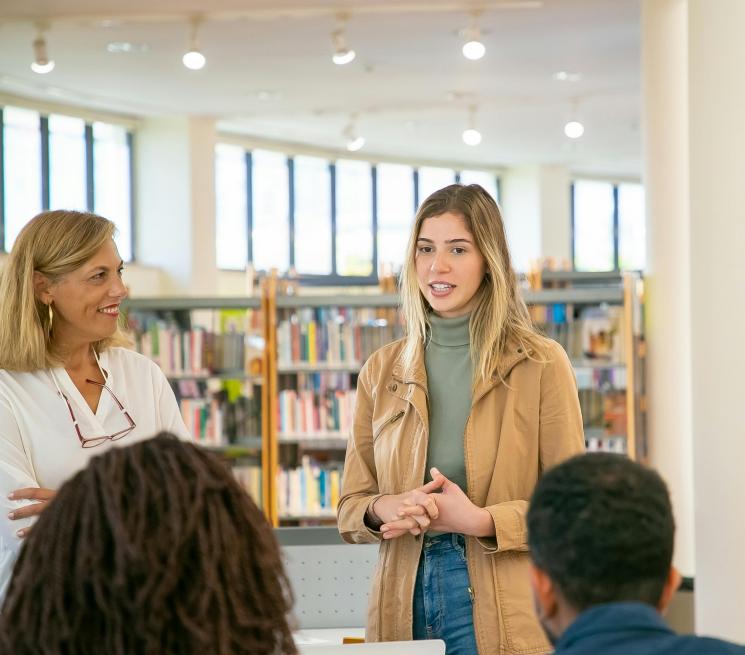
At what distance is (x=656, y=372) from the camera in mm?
7039

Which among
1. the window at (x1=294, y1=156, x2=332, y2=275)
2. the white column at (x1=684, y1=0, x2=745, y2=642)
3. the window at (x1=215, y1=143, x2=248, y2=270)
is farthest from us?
the window at (x1=294, y1=156, x2=332, y2=275)

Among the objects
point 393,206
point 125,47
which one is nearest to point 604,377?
point 125,47

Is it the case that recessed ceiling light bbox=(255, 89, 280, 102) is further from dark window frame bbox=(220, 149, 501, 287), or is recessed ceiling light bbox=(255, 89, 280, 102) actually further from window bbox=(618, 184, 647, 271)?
window bbox=(618, 184, 647, 271)

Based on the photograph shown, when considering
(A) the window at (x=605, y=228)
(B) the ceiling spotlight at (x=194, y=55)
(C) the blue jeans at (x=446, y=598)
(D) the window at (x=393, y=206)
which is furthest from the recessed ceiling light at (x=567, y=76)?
(C) the blue jeans at (x=446, y=598)

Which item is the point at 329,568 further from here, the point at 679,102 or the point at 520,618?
the point at 679,102

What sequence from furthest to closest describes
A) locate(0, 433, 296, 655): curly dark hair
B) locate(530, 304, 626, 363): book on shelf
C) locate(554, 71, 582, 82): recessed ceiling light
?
1. locate(554, 71, 582, 82): recessed ceiling light
2. locate(530, 304, 626, 363): book on shelf
3. locate(0, 433, 296, 655): curly dark hair

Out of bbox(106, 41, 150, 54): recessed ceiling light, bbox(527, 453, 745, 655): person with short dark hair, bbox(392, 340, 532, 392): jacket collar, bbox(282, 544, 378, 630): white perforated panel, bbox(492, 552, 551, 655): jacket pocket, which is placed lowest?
bbox(282, 544, 378, 630): white perforated panel

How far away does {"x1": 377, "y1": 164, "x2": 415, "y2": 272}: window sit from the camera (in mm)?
15383

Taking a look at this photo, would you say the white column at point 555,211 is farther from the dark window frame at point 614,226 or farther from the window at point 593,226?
the window at point 593,226

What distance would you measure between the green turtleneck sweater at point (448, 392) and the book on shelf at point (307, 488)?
469 cm

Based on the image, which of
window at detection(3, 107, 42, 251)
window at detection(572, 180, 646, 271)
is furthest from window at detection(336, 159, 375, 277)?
window at detection(3, 107, 42, 251)

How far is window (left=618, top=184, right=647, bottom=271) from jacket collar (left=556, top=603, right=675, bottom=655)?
16.2m

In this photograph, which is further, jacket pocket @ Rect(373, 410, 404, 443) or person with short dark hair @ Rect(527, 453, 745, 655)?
jacket pocket @ Rect(373, 410, 404, 443)

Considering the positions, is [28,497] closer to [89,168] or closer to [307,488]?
[307,488]
